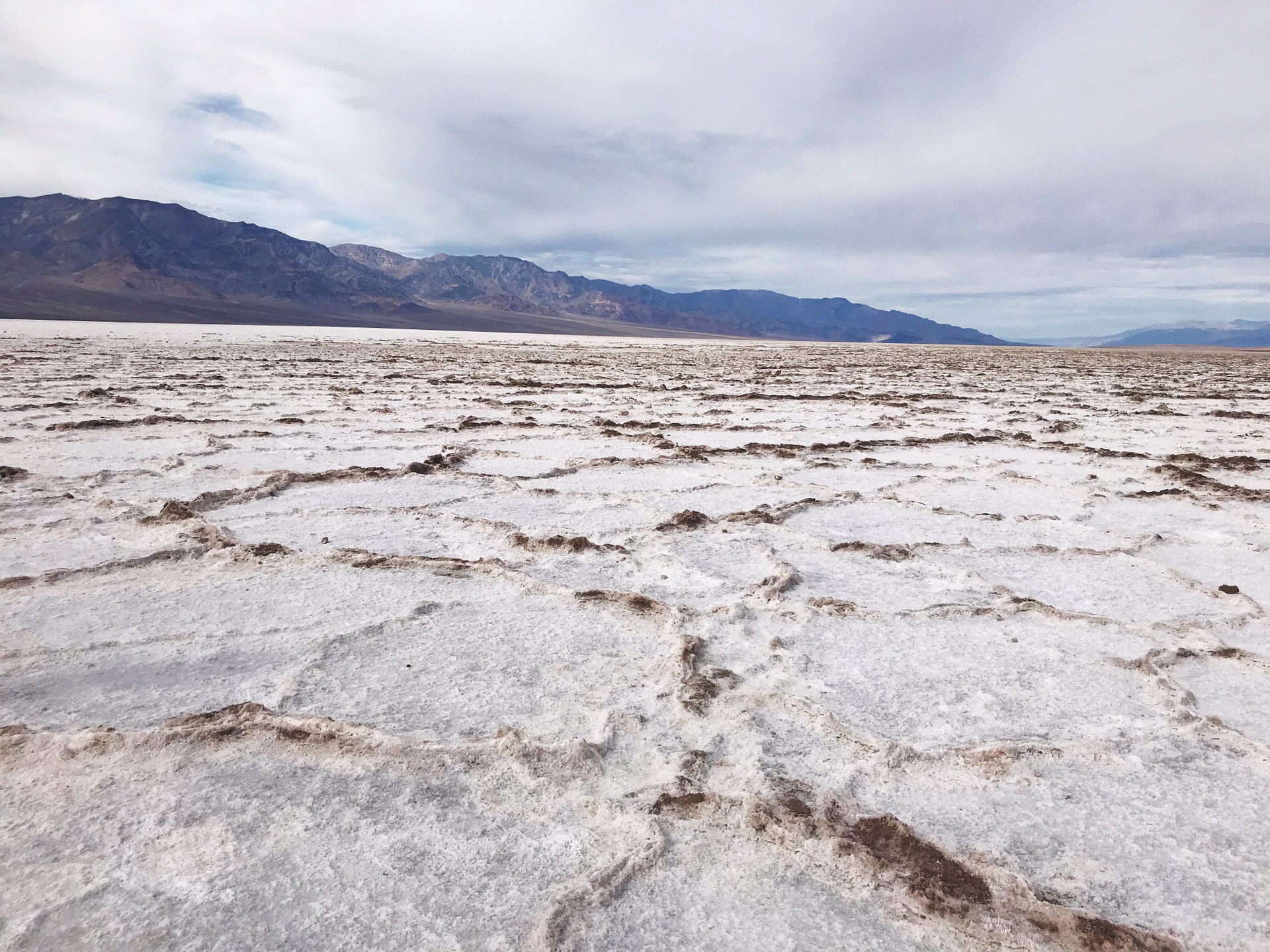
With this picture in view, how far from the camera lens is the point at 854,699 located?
1950mm

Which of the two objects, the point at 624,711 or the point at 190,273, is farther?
the point at 190,273

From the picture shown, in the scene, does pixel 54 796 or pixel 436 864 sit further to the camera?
pixel 54 796

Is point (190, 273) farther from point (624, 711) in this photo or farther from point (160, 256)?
point (624, 711)

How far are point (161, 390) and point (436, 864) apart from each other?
900 centimetres

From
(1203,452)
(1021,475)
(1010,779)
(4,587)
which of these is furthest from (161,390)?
(1203,452)

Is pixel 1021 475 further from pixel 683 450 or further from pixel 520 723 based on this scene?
pixel 520 723

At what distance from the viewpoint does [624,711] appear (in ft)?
6.05

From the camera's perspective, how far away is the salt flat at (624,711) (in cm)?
125

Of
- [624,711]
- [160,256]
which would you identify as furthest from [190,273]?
[624,711]

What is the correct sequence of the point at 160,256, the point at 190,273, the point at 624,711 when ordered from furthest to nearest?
1. the point at 160,256
2. the point at 190,273
3. the point at 624,711

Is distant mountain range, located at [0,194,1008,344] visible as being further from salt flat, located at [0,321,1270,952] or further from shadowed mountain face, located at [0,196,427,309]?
salt flat, located at [0,321,1270,952]

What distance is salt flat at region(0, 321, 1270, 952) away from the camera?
1255mm

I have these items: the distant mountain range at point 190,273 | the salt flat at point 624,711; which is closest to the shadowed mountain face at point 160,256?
the distant mountain range at point 190,273

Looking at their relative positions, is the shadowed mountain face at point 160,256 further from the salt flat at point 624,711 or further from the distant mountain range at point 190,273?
the salt flat at point 624,711
